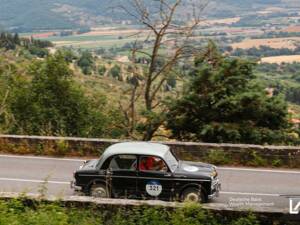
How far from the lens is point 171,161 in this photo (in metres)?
12.5

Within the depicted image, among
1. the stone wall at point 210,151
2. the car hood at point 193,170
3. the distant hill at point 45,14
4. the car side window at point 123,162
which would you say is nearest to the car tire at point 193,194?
the car hood at point 193,170

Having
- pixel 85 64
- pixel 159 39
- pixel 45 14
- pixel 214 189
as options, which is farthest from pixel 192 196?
pixel 45 14

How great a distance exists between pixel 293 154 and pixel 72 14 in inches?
5135

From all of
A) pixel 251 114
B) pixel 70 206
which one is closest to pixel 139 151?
pixel 70 206

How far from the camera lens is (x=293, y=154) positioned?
15.6 metres

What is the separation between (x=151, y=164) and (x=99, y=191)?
4.19 ft

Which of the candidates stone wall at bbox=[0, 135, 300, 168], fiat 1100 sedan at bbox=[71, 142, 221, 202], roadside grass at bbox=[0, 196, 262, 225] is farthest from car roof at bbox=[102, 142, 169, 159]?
stone wall at bbox=[0, 135, 300, 168]

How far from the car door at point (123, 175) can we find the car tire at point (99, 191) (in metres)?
0.17

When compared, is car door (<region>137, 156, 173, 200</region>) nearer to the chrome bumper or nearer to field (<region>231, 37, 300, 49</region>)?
the chrome bumper

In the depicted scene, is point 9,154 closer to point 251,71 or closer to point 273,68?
point 251,71

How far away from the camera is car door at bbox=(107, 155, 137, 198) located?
1215 centimetres

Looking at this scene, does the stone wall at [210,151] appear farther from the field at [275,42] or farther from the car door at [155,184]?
the field at [275,42]

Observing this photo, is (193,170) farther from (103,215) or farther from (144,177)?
(103,215)

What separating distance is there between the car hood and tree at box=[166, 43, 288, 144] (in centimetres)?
585
